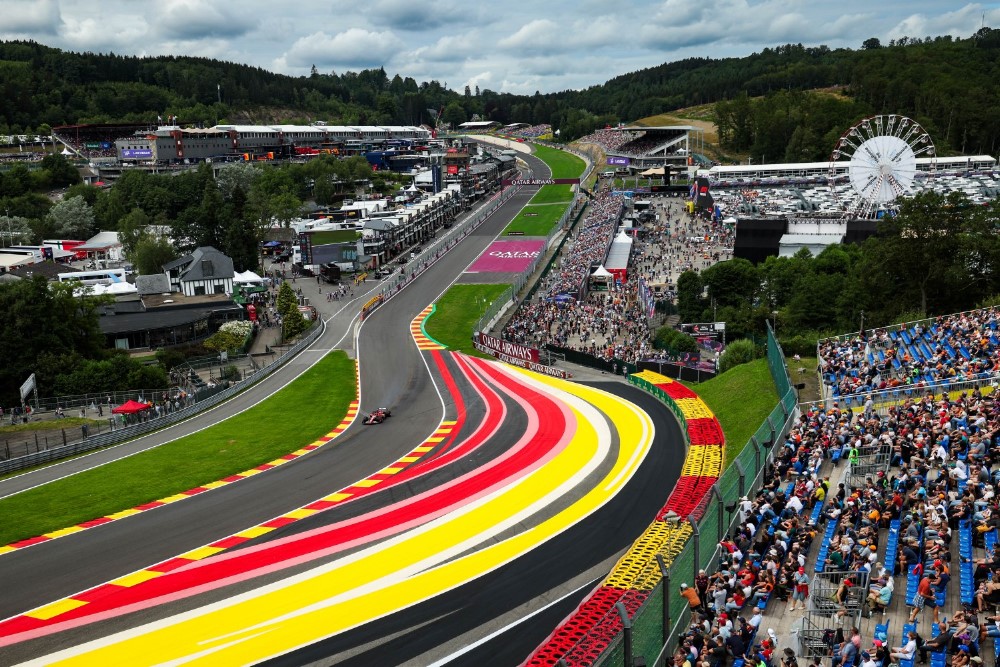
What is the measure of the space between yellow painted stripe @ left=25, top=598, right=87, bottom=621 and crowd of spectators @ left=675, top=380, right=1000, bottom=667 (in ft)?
57.8

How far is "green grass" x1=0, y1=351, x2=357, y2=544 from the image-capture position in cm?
3102

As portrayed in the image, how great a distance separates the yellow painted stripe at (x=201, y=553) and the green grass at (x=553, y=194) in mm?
110881

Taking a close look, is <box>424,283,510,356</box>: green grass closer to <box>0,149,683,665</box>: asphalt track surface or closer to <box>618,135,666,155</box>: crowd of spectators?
<box>0,149,683,665</box>: asphalt track surface

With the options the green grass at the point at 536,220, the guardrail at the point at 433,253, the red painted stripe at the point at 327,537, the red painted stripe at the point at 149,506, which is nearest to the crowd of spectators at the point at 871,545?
the red painted stripe at the point at 327,537

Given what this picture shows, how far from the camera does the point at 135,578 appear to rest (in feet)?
83.1

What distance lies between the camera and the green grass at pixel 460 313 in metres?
59.0

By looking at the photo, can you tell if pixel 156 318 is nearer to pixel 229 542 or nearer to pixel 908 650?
pixel 229 542

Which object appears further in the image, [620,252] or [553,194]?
[553,194]

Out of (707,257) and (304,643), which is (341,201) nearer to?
(707,257)

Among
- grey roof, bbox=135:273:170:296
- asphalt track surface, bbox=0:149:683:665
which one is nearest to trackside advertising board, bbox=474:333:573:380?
asphalt track surface, bbox=0:149:683:665

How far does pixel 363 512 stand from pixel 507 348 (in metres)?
25.5

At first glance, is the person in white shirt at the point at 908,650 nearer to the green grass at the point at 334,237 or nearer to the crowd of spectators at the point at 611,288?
the crowd of spectators at the point at 611,288

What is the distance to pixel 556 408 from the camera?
138 feet

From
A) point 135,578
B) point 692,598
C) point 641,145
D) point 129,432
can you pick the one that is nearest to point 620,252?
point 129,432
